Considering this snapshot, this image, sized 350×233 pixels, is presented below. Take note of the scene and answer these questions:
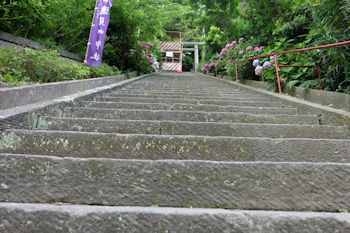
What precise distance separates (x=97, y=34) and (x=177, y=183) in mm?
6036

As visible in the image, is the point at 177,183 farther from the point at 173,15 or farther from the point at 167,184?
the point at 173,15

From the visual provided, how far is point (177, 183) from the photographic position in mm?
1763

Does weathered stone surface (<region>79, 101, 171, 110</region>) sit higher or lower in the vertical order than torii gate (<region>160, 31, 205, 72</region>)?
lower

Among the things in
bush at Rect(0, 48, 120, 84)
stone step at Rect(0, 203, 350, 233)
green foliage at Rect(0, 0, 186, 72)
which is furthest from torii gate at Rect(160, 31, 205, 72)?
stone step at Rect(0, 203, 350, 233)

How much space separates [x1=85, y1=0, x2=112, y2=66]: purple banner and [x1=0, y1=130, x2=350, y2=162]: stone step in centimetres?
503

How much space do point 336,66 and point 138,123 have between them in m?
2.75

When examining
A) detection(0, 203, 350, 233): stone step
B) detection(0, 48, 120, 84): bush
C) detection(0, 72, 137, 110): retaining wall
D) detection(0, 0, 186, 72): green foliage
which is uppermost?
detection(0, 0, 186, 72): green foliage

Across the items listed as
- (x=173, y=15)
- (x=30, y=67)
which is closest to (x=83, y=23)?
(x=30, y=67)

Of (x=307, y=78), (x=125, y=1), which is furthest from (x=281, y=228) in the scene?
(x=125, y=1)

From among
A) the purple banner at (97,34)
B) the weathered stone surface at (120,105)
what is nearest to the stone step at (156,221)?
the weathered stone surface at (120,105)

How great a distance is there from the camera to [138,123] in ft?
9.28

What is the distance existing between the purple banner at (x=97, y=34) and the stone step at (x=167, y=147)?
5.03 metres

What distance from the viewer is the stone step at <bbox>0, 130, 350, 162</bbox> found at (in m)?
2.18

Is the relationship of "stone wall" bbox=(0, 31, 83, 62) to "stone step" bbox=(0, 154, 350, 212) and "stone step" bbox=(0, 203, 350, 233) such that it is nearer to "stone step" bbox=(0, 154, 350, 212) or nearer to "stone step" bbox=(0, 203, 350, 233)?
"stone step" bbox=(0, 154, 350, 212)
